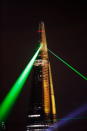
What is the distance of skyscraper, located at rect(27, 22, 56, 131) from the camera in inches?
224

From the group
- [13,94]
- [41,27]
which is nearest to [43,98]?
[13,94]

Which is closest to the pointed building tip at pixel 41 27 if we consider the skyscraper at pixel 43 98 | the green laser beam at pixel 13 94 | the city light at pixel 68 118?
the skyscraper at pixel 43 98

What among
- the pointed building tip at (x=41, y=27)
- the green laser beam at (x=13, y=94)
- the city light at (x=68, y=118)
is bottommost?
the city light at (x=68, y=118)

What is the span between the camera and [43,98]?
5996 millimetres

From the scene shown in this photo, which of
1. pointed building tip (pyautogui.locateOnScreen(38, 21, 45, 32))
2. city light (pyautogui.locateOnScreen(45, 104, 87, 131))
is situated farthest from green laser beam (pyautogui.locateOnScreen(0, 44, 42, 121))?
city light (pyautogui.locateOnScreen(45, 104, 87, 131))

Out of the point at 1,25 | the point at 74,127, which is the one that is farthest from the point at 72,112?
the point at 1,25

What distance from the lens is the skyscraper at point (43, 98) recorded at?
5.68 meters

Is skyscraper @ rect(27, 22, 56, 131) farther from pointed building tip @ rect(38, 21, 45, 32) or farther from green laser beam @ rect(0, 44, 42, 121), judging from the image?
green laser beam @ rect(0, 44, 42, 121)

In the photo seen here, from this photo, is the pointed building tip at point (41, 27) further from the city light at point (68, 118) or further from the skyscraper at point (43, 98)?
the city light at point (68, 118)

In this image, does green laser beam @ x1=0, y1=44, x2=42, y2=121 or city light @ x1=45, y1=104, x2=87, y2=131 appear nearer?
city light @ x1=45, y1=104, x2=87, y2=131

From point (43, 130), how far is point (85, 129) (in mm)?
759

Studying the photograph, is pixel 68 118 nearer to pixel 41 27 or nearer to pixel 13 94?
pixel 13 94

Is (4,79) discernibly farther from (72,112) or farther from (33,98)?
(72,112)

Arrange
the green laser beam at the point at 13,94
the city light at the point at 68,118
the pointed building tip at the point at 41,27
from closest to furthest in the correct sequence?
the city light at the point at 68,118, the green laser beam at the point at 13,94, the pointed building tip at the point at 41,27
